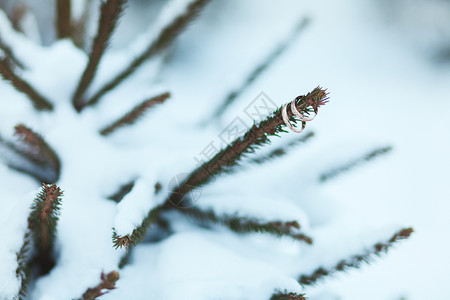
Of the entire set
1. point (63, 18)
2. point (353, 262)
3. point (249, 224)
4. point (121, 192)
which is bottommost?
point (353, 262)

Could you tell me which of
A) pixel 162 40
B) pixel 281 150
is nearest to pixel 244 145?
pixel 281 150

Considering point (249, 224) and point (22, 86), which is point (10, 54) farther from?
A: point (249, 224)

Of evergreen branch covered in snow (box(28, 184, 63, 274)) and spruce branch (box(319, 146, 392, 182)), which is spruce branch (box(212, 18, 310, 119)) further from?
evergreen branch covered in snow (box(28, 184, 63, 274))

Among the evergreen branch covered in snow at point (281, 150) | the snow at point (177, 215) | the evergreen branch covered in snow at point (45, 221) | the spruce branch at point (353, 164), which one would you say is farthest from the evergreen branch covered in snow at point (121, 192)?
the spruce branch at point (353, 164)

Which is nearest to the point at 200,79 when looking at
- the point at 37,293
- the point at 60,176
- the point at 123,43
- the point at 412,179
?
the point at 123,43

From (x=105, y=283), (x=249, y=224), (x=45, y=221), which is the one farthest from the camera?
(x=249, y=224)

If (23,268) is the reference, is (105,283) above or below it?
below

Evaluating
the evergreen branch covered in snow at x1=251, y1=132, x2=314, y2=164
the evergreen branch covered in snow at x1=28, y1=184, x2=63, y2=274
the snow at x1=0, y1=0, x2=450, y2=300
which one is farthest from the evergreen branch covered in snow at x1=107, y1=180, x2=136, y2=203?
the evergreen branch covered in snow at x1=251, y1=132, x2=314, y2=164
